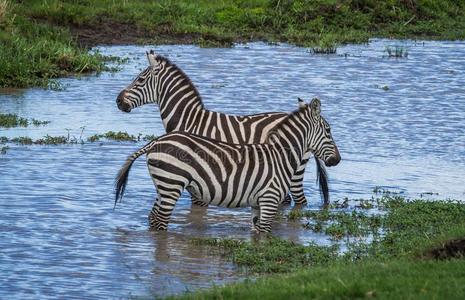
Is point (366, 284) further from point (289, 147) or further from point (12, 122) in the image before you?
point (12, 122)

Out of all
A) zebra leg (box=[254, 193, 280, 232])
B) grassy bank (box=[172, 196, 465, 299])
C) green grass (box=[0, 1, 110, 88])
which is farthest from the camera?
green grass (box=[0, 1, 110, 88])

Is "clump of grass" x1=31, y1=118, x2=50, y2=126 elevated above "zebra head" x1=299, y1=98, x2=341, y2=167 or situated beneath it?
situated beneath

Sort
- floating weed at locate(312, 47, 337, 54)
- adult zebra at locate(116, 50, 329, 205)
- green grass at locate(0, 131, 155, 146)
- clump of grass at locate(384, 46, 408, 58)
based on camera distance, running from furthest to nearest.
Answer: floating weed at locate(312, 47, 337, 54), clump of grass at locate(384, 46, 408, 58), green grass at locate(0, 131, 155, 146), adult zebra at locate(116, 50, 329, 205)

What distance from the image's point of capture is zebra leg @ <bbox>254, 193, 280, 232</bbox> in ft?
44.5

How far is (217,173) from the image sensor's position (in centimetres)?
1348

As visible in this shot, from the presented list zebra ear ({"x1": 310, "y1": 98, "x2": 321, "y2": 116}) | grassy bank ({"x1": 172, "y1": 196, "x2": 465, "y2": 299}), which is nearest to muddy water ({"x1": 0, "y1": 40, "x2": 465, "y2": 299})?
grassy bank ({"x1": 172, "y1": 196, "x2": 465, "y2": 299})

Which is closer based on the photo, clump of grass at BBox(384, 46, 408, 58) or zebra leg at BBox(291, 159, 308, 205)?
zebra leg at BBox(291, 159, 308, 205)

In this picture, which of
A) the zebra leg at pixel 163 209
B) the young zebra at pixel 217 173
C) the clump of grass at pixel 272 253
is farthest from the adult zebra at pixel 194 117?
the clump of grass at pixel 272 253

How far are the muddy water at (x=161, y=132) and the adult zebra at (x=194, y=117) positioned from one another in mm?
599

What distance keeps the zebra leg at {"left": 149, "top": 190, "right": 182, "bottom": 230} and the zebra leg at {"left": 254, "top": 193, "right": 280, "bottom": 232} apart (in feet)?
3.39

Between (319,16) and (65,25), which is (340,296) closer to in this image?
(65,25)

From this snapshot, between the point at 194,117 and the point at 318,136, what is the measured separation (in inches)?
70.9

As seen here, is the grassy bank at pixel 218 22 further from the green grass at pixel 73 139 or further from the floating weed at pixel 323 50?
the green grass at pixel 73 139

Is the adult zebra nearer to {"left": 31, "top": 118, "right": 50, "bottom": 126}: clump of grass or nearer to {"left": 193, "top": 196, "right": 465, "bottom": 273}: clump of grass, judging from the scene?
{"left": 193, "top": 196, "right": 465, "bottom": 273}: clump of grass
